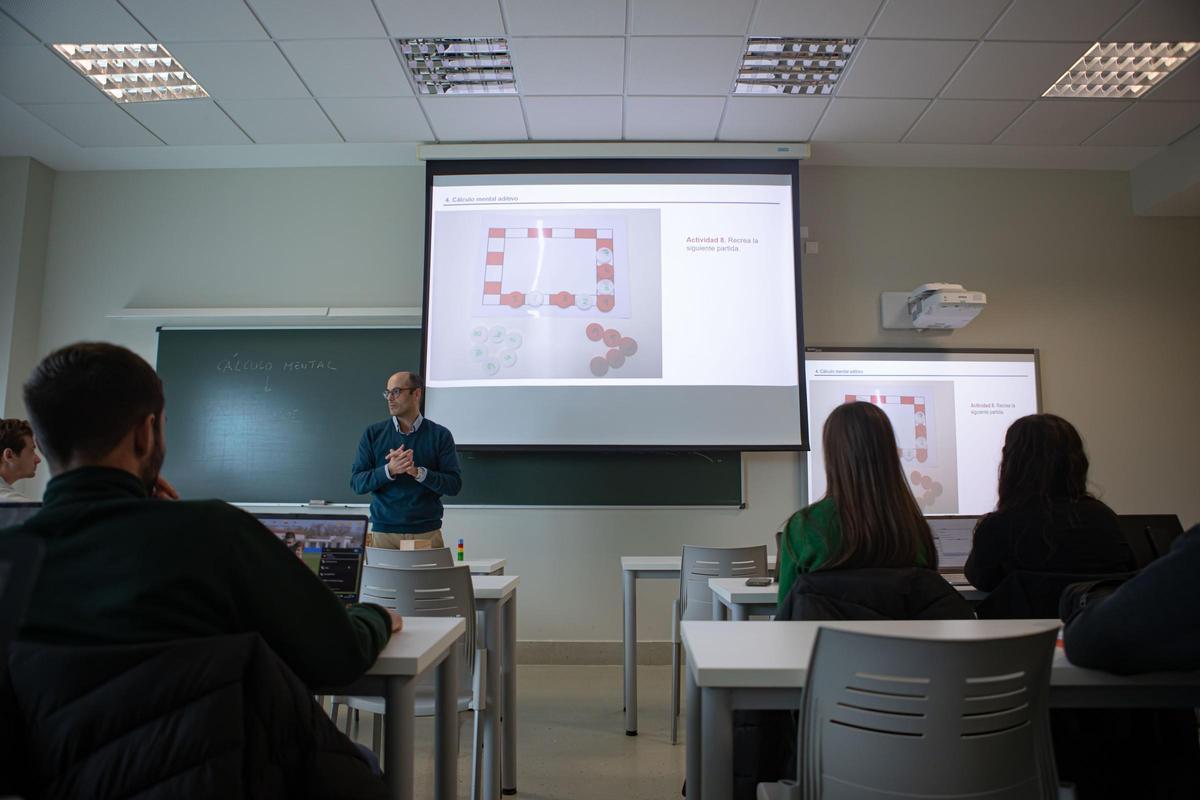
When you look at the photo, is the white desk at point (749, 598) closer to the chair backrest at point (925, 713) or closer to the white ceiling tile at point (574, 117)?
the chair backrest at point (925, 713)

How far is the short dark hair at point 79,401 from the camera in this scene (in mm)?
950

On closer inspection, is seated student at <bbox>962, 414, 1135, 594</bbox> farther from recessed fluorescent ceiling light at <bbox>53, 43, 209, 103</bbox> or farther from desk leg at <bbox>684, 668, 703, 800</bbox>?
recessed fluorescent ceiling light at <bbox>53, 43, 209, 103</bbox>

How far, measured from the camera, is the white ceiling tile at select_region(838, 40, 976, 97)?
11.1 ft

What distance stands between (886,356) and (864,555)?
311cm

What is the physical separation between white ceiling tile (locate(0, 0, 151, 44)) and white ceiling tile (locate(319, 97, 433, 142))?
0.91 m

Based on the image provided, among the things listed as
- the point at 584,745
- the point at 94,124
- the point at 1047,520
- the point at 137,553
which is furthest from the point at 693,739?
the point at 94,124

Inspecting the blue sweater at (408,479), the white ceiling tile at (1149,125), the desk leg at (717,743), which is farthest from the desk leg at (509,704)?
the white ceiling tile at (1149,125)

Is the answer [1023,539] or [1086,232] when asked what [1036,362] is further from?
[1023,539]

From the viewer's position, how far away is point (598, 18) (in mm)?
3186

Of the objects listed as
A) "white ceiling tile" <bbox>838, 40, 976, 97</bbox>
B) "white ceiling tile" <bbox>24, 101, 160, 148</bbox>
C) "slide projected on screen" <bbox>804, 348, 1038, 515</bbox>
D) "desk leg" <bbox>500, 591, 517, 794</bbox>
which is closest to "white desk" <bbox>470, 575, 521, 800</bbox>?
"desk leg" <bbox>500, 591, 517, 794</bbox>

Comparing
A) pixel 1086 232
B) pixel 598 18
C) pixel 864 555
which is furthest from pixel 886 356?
pixel 864 555

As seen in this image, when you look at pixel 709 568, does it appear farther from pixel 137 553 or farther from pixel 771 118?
pixel 771 118

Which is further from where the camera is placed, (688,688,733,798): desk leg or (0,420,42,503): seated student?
(0,420,42,503): seated student

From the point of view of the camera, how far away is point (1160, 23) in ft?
10.5
